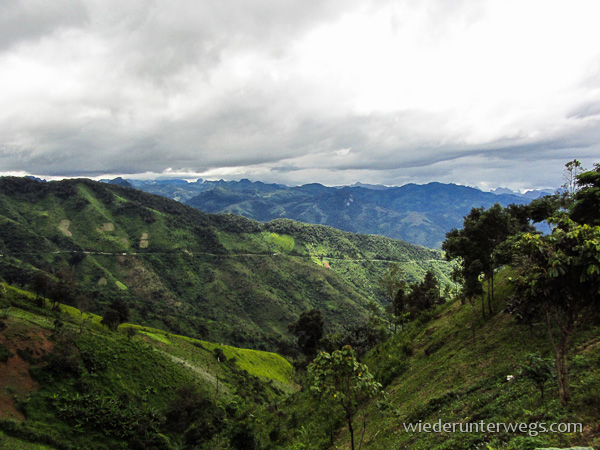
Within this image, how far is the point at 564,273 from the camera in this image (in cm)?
1073

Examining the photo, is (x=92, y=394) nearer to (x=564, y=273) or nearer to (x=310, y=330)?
(x=310, y=330)

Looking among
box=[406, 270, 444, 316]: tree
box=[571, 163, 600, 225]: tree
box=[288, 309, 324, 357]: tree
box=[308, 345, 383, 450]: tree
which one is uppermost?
box=[571, 163, 600, 225]: tree

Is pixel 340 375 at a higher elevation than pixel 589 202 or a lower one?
lower

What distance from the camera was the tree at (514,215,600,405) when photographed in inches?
410

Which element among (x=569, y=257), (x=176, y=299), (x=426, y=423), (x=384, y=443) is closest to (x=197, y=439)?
(x=384, y=443)

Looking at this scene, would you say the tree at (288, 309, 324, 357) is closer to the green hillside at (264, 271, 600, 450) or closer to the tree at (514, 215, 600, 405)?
the green hillside at (264, 271, 600, 450)

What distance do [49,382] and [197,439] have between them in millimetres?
19238

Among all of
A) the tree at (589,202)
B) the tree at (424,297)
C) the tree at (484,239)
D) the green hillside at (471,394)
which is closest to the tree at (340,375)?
the green hillside at (471,394)

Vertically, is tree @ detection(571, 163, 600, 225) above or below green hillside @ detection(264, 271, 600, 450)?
above

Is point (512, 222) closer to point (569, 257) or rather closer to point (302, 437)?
point (569, 257)

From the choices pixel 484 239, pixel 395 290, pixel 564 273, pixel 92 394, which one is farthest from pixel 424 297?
pixel 92 394

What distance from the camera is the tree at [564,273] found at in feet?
34.2

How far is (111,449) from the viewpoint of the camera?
100 ft

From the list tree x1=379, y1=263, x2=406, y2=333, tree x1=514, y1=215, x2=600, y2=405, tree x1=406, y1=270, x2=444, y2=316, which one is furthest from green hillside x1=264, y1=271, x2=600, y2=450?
tree x1=406, y1=270, x2=444, y2=316
